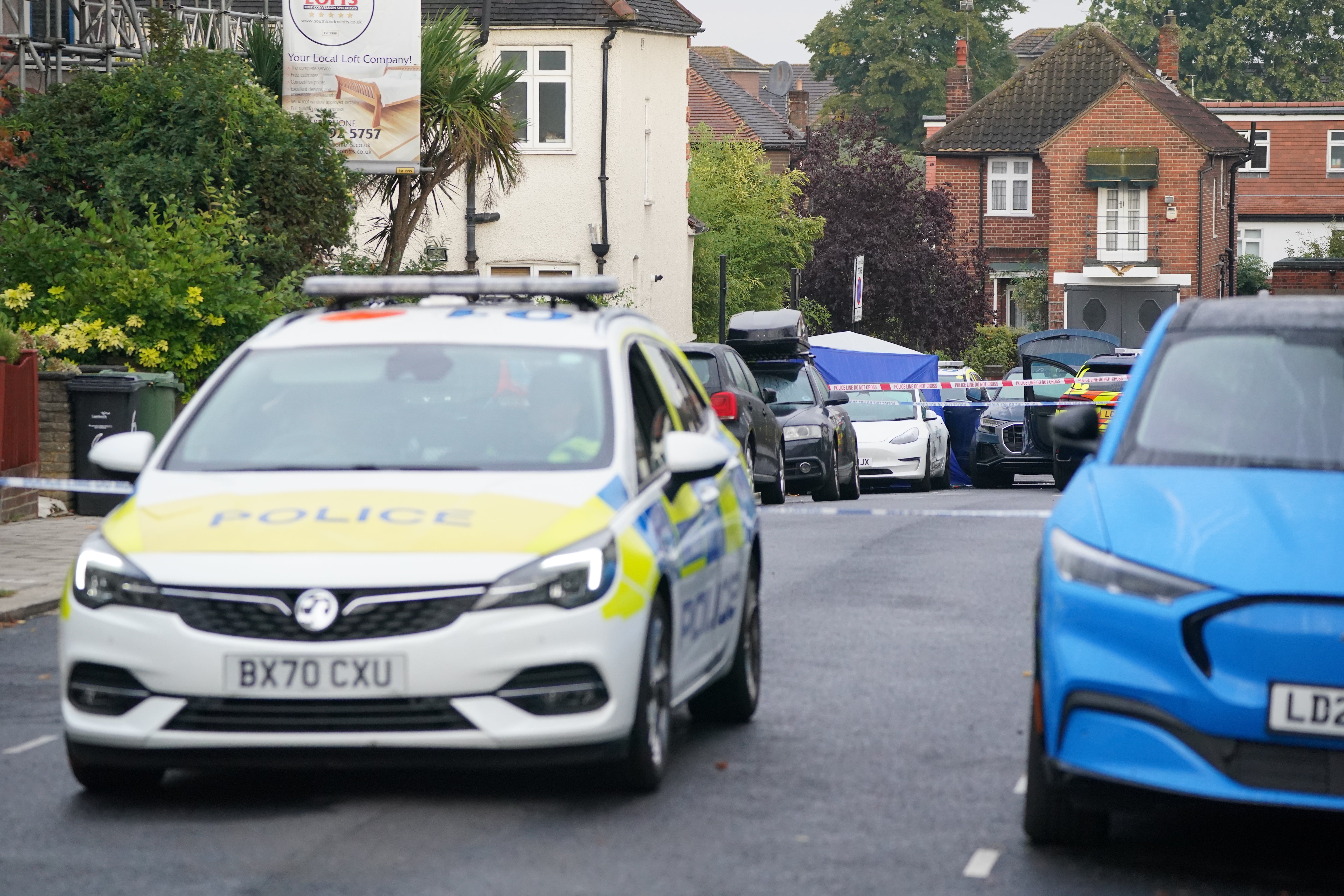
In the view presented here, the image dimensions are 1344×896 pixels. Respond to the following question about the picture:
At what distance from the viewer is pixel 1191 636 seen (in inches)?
207

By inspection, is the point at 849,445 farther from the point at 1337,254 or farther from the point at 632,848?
the point at 1337,254

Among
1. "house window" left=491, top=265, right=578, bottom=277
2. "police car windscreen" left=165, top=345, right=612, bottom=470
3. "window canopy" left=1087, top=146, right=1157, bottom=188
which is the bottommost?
"police car windscreen" left=165, top=345, right=612, bottom=470

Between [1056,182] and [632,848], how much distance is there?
57.0 meters

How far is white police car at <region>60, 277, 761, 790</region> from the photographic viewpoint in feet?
19.3

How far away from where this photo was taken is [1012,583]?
1247cm

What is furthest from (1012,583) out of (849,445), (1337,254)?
(1337,254)

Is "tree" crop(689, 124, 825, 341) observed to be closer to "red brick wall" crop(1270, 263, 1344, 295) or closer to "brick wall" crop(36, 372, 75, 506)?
"red brick wall" crop(1270, 263, 1344, 295)

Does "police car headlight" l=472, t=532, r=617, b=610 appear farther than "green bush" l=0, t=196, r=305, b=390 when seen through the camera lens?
No

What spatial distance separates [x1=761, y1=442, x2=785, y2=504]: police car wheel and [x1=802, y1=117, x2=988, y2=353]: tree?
113 feet

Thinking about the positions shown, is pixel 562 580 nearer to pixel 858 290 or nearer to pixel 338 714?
pixel 338 714

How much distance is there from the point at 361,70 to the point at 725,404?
6860 millimetres

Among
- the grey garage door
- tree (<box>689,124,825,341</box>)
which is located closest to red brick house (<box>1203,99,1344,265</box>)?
the grey garage door

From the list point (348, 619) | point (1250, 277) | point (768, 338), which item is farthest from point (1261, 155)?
point (348, 619)

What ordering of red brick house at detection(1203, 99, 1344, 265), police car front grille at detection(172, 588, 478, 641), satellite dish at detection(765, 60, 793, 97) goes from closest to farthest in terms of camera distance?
police car front grille at detection(172, 588, 478, 641)
red brick house at detection(1203, 99, 1344, 265)
satellite dish at detection(765, 60, 793, 97)
